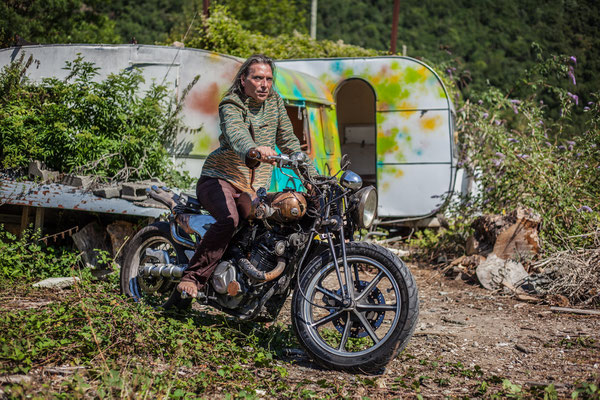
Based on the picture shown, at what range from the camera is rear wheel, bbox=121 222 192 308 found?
499 centimetres

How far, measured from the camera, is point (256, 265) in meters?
4.35

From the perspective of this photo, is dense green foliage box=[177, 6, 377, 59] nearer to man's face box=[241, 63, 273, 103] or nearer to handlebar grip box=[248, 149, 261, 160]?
man's face box=[241, 63, 273, 103]

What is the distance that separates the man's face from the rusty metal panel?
238 centimetres

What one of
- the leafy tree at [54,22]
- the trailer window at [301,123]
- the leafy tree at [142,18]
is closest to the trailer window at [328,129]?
the trailer window at [301,123]

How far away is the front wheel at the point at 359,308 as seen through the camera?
3797mm

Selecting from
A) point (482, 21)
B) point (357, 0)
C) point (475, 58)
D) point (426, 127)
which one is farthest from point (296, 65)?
point (357, 0)

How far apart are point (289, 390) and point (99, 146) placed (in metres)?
4.61

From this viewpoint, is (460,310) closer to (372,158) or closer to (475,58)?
(372,158)

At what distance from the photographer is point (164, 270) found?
4.85 m

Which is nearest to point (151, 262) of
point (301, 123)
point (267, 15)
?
point (301, 123)

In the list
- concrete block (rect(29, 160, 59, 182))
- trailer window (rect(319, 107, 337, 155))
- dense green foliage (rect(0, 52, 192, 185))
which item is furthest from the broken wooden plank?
concrete block (rect(29, 160, 59, 182))

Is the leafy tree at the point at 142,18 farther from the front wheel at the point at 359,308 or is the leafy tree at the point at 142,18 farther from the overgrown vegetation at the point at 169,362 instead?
the front wheel at the point at 359,308

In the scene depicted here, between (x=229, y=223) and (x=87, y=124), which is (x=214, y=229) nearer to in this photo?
(x=229, y=223)

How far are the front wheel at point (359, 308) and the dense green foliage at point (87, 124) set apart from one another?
3816 millimetres
